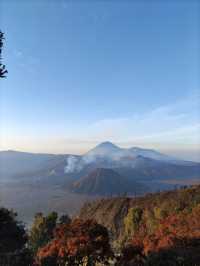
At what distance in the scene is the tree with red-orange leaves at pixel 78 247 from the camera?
1251cm

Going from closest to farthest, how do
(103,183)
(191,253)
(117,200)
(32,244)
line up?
(191,253) < (32,244) < (117,200) < (103,183)

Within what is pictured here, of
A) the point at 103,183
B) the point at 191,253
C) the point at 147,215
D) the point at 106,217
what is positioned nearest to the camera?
the point at 191,253

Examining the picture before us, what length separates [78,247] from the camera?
41.6ft

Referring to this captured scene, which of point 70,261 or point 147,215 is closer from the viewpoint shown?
point 70,261

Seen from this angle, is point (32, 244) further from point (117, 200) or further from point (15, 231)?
Result: point (117, 200)

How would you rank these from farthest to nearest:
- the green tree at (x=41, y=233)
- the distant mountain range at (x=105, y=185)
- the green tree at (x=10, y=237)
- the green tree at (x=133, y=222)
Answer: the distant mountain range at (x=105, y=185), the green tree at (x=133, y=222), the green tree at (x=41, y=233), the green tree at (x=10, y=237)

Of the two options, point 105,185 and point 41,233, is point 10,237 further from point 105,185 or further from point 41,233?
point 105,185

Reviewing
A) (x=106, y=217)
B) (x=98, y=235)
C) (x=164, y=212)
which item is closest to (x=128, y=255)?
(x=98, y=235)

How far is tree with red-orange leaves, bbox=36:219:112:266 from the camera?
1251 cm

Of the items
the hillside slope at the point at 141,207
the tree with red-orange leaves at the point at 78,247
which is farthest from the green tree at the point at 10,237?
the hillside slope at the point at 141,207

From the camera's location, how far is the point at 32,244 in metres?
31.0

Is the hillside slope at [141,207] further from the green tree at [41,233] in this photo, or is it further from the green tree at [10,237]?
the green tree at [10,237]

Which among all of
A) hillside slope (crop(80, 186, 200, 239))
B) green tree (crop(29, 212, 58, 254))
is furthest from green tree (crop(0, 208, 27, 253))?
hillside slope (crop(80, 186, 200, 239))

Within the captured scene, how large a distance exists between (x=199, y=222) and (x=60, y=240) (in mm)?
12971
